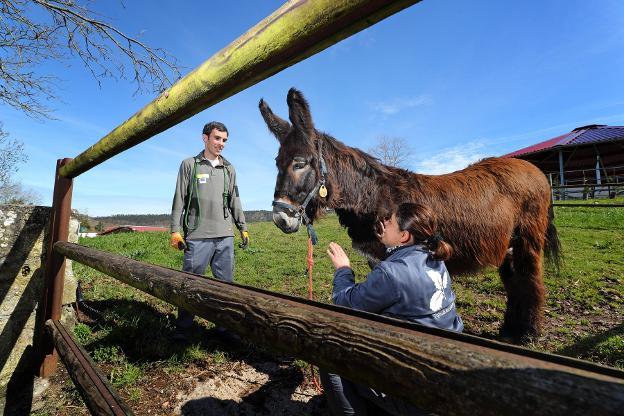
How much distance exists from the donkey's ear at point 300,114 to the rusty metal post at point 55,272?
7.25 feet

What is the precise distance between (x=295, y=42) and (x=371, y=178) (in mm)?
2873

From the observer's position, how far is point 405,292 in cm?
177

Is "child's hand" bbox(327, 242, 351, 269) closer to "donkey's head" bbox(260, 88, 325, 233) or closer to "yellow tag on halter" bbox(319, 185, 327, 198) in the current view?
"donkey's head" bbox(260, 88, 325, 233)

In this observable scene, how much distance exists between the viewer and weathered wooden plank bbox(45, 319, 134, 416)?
164 centimetres

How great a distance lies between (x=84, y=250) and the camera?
2.62 metres

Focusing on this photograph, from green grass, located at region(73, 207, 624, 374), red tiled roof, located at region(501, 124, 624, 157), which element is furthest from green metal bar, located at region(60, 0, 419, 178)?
red tiled roof, located at region(501, 124, 624, 157)

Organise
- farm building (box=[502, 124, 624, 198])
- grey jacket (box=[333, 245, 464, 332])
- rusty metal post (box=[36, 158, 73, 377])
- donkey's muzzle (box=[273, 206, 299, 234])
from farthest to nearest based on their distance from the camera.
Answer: farm building (box=[502, 124, 624, 198])
donkey's muzzle (box=[273, 206, 299, 234])
rusty metal post (box=[36, 158, 73, 377])
grey jacket (box=[333, 245, 464, 332])

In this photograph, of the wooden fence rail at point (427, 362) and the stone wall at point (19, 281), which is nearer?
the wooden fence rail at point (427, 362)

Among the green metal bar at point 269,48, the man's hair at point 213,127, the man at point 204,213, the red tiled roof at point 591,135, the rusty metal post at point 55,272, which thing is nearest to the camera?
the green metal bar at point 269,48

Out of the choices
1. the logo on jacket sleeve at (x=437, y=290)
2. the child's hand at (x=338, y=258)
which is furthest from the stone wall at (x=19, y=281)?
the logo on jacket sleeve at (x=437, y=290)

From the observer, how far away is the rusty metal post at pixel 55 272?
313 cm

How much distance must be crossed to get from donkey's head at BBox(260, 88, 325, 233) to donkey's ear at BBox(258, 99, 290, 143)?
0.37 m

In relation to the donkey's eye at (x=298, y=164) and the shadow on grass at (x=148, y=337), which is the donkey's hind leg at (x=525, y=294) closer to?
the donkey's eye at (x=298, y=164)

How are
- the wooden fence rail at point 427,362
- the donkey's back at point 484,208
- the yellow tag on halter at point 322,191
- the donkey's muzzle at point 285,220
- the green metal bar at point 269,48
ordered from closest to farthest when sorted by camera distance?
the wooden fence rail at point 427,362
the green metal bar at point 269,48
the donkey's muzzle at point 285,220
the yellow tag on halter at point 322,191
the donkey's back at point 484,208
